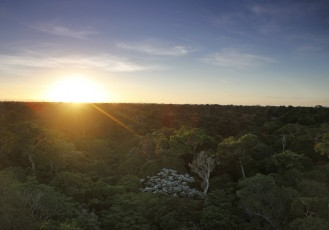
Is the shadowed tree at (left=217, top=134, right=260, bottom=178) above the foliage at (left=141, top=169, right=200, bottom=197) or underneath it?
above

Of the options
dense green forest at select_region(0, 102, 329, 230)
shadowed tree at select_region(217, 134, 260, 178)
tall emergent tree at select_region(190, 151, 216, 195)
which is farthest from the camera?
shadowed tree at select_region(217, 134, 260, 178)

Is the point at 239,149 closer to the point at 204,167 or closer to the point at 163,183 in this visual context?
the point at 204,167

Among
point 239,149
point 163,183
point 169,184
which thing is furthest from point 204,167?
point 239,149

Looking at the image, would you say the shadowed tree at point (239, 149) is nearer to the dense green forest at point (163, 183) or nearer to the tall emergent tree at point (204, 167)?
the dense green forest at point (163, 183)

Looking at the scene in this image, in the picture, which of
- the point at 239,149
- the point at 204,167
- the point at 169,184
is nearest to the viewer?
the point at 169,184

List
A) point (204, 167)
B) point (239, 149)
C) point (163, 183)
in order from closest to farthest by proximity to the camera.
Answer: point (163, 183) < point (204, 167) < point (239, 149)

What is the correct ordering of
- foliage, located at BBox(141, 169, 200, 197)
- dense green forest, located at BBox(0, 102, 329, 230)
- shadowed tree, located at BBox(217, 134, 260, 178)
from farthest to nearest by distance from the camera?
shadowed tree, located at BBox(217, 134, 260, 178) → foliage, located at BBox(141, 169, 200, 197) → dense green forest, located at BBox(0, 102, 329, 230)

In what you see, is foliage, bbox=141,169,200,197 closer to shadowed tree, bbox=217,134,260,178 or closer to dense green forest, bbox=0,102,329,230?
dense green forest, bbox=0,102,329,230

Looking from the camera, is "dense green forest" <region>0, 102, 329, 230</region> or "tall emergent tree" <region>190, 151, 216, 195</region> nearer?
"dense green forest" <region>0, 102, 329, 230</region>

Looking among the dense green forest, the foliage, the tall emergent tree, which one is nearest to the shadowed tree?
the dense green forest
